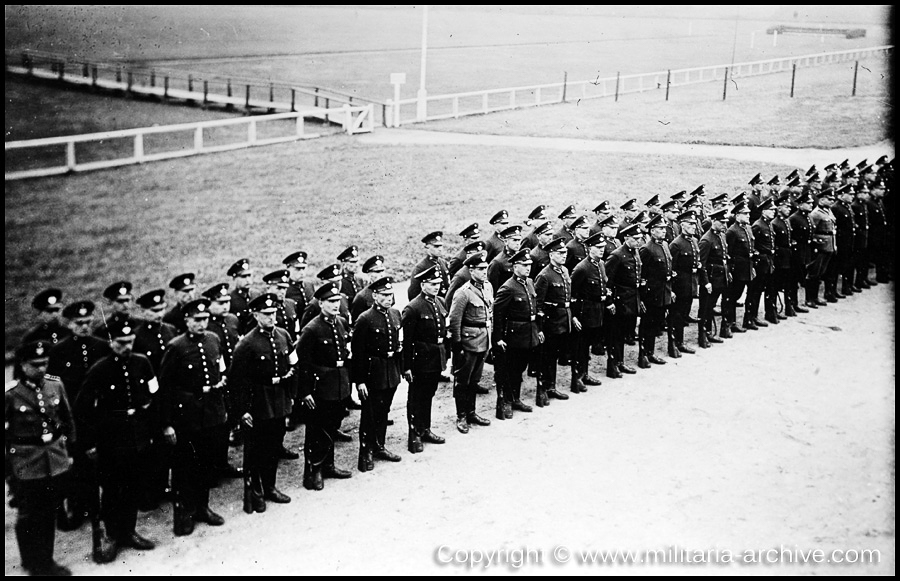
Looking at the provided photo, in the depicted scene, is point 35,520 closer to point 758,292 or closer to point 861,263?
point 758,292

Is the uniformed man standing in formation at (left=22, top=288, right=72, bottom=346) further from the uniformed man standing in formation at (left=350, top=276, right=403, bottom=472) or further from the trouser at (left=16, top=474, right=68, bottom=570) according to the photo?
the uniformed man standing in formation at (left=350, top=276, right=403, bottom=472)

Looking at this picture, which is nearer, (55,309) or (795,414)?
(55,309)

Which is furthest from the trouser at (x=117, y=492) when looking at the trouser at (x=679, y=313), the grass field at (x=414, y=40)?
the trouser at (x=679, y=313)

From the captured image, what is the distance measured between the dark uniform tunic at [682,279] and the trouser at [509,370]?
9.29 feet

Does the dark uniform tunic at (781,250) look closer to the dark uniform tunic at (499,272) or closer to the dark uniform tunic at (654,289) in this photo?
the dark uniform tunic at (654,289)

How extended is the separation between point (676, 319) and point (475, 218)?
24.9ft

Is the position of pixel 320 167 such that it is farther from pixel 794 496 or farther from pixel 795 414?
pixel 794 496

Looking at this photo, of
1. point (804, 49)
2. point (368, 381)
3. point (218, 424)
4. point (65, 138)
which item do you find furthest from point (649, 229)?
point (804, 49)

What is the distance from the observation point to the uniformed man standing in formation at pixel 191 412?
21.7 feet

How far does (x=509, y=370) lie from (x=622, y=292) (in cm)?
221

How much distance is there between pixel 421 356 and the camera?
27.2 ft

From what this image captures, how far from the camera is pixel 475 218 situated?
18094mm

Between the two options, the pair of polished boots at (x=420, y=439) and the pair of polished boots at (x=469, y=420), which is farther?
the pair of polished boots at (x=469, y=420)

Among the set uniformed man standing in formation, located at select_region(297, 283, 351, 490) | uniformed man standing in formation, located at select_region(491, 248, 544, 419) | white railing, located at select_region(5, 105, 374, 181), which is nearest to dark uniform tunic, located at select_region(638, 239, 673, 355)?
uniformed man standing in formation, located at select_region(491, 248, 544, 419)
